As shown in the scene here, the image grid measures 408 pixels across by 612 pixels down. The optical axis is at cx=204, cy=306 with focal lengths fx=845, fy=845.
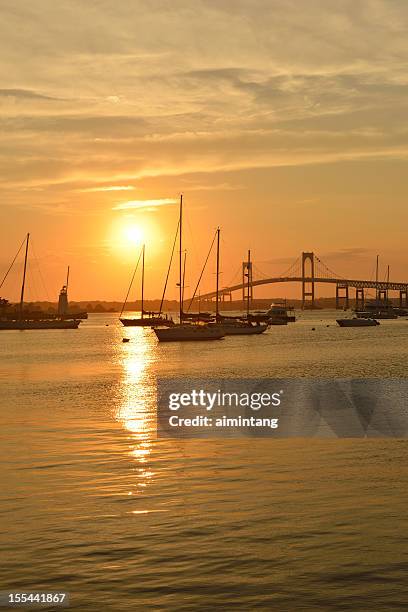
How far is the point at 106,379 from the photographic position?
158ft

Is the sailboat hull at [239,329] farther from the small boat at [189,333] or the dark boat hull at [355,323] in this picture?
the dark boat hull at [355,323]

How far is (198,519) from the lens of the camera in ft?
46.2

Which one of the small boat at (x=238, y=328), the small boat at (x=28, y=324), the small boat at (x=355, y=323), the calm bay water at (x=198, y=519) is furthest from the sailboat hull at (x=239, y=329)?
the calm bay water at (x=198, y=519)

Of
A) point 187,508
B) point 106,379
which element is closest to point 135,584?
point 187,508

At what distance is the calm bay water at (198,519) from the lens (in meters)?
10.8

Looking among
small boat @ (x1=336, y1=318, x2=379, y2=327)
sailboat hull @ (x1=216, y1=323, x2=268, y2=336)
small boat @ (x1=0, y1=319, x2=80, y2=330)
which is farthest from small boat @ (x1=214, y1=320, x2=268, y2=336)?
small boat @ (x1=336, y1=318, x2=379, y2=327)

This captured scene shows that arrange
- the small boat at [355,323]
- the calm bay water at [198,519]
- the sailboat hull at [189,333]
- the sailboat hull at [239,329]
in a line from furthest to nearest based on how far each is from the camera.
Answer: the small boat at [355,323]
the sailboat hull at [239,329]
the sailboat hull at [189,333]
the calm bay water at [198,519]

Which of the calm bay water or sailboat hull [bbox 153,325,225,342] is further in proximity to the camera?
sailboat hull [bbox 153,325,225,342]

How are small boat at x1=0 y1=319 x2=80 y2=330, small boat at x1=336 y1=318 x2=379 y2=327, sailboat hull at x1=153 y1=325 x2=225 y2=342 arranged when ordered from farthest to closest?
1. small boat at x1=336 y1=318 x2=379 y2=327
2. small boat at x1=0 y1=319 x2=80 y2=330
3. sailboat hull at x1=153 y1=325 x2=225 y2=342

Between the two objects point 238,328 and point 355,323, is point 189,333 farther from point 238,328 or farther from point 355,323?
point 355,323

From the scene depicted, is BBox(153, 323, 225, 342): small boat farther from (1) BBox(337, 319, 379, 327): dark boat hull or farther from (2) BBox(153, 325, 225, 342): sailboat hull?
(1) BBox(337, 319, 379, 327): dark boat hull

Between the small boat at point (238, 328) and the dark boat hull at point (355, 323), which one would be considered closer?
the small boat at point (238, 328)

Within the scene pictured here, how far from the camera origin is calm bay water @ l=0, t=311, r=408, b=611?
10.8 metres

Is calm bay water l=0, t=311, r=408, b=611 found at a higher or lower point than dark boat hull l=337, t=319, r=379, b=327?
lower
